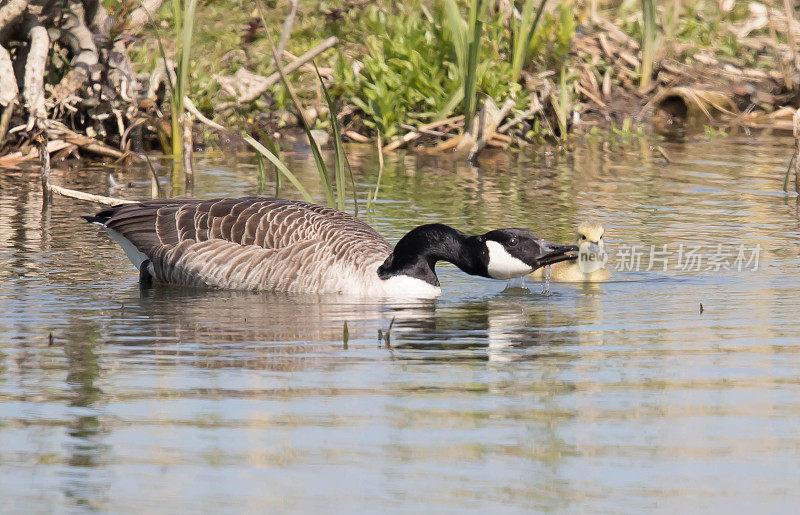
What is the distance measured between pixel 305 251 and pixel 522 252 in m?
1.54

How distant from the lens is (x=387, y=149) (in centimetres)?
1600

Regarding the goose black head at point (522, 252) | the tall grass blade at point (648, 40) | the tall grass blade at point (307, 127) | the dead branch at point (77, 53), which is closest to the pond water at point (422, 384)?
the goose black head at point (522, 252)

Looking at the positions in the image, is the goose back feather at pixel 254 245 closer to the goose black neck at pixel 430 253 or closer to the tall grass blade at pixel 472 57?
the goose black neck at pixel 430 253

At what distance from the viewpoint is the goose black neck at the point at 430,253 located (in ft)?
29.9

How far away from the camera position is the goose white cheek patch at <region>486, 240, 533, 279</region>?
8992 millimetres

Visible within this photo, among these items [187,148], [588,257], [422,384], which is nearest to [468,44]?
[187,148]

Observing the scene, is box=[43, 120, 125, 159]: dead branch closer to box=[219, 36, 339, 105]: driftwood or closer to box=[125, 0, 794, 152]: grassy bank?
box=[125, 0, 794, 152]: grassy bank

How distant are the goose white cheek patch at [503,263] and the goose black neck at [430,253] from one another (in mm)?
47

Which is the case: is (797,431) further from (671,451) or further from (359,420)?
(359,420)

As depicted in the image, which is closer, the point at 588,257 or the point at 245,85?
the point at 588,257

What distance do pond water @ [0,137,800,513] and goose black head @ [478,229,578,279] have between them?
0.89 ft

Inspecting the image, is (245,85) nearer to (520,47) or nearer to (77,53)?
(77,53)

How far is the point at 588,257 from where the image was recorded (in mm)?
9531

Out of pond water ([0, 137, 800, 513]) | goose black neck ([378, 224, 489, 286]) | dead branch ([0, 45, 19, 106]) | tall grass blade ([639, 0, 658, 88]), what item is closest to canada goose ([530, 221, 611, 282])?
pond water ([0, 137, 800, 513])
